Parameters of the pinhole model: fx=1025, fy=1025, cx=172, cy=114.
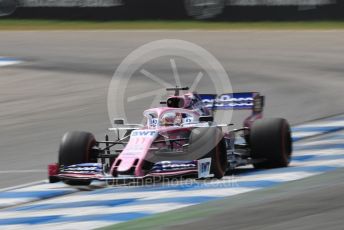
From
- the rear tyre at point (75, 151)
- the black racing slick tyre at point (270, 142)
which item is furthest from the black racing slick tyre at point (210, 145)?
the rear tyre at point (75, 151)

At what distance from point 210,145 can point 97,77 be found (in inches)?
401

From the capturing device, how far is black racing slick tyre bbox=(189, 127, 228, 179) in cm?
1055

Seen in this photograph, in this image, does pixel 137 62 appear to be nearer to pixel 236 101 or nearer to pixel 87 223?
pixel 236 101

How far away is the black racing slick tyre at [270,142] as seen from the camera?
11.3 meters

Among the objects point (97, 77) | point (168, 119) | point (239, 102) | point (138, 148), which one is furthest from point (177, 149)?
point (97, 77)

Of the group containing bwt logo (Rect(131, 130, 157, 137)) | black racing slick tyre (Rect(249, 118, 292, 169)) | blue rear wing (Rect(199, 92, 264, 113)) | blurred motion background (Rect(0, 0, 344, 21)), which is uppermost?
blurred motion background (Rect(0, 0, 344, 21))

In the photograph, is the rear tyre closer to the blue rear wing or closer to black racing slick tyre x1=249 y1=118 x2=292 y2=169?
the blue rear wing

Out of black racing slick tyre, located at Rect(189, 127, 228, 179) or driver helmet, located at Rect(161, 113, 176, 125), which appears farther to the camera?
driver helmet, located at Rect(161, 113, 176, 125)

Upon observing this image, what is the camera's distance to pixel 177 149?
36.0 ft

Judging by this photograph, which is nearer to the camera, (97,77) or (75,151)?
(75,151)

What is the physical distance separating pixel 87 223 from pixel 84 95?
9942 mm

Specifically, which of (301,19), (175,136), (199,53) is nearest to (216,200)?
(175,136)

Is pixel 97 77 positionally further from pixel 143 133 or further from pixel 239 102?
pixel 143 133

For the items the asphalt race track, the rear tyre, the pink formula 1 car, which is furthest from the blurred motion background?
the rear tyre
